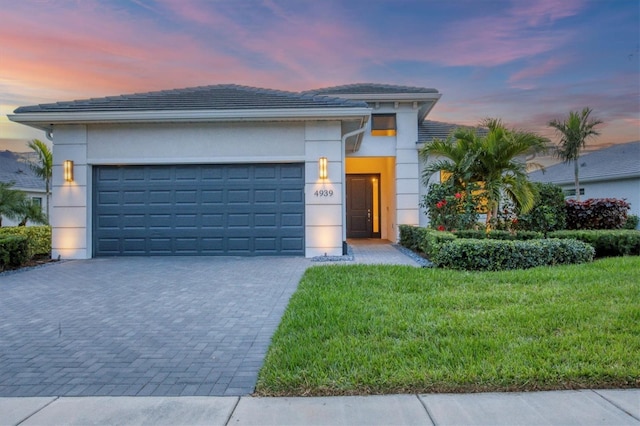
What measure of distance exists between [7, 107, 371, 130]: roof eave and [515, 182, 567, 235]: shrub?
230 inches

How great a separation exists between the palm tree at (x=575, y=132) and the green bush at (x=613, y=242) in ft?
39.8

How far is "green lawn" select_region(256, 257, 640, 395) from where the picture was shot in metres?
2.88

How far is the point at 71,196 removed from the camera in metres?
9.59

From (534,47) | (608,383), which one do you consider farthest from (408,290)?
(534,47)

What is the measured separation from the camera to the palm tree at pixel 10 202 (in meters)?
10.4

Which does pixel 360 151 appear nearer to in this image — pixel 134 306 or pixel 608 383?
pixel 134 306

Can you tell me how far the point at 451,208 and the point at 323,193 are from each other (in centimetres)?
346

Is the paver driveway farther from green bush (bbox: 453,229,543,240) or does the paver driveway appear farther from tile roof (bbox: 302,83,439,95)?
tile roof (bbox: 302,83,439,95)

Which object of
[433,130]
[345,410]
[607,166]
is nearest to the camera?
[345,410]

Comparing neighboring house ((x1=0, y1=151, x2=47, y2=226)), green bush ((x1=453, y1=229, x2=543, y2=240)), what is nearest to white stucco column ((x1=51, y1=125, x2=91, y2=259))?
green bush ((x1=453, y1=229, x2=543, y2=240))

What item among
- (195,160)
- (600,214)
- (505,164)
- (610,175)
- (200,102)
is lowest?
(600,214)

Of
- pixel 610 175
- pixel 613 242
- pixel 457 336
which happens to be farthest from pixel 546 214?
pixel 610 175

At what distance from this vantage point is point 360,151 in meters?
13.2

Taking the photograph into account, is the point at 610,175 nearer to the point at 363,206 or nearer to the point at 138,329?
the point at 363,206
